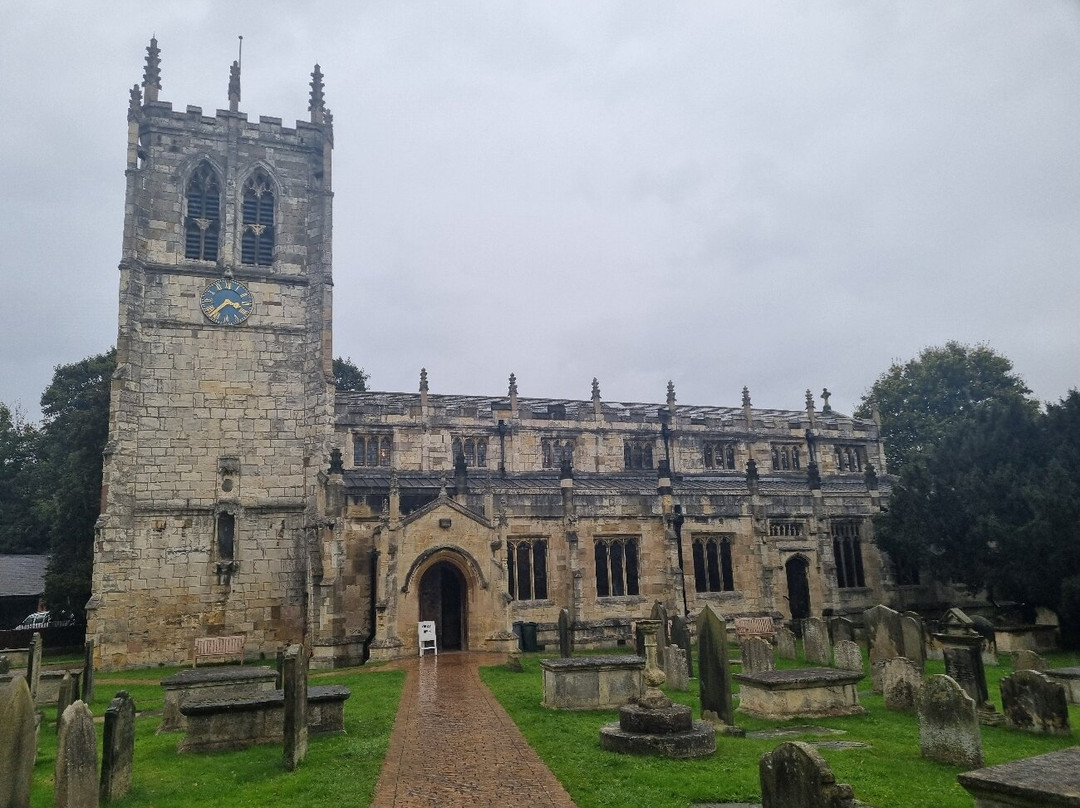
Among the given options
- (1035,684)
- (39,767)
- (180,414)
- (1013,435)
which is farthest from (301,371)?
(1013,435)

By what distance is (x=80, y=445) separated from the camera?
32.3 meters

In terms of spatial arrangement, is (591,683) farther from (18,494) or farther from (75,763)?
(18,494)

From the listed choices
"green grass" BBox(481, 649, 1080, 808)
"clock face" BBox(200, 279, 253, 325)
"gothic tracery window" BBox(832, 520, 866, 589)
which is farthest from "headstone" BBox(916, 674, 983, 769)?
"clock face" BBox(200, 279, 253, 325)

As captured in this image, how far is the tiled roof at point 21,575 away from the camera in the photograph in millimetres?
38062

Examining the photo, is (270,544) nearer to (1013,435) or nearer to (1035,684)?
(1035,684)

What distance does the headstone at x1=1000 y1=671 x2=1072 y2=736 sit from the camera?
433 inches

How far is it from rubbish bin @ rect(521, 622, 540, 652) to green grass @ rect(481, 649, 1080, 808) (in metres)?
11.7

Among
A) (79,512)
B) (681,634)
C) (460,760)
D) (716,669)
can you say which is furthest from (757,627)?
(79,512)

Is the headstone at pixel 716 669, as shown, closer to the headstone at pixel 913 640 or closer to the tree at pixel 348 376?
the headstone at pixel 913 640

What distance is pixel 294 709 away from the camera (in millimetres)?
9867

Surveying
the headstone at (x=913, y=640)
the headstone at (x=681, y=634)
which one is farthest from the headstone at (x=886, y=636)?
the headstone at (x=681, y=634)

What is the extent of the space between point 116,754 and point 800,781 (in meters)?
7.82

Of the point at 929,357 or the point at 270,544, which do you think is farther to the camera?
the point at 929,357

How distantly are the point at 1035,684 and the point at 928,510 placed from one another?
18.6 meters
